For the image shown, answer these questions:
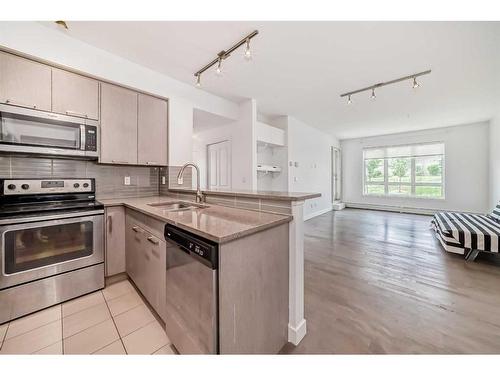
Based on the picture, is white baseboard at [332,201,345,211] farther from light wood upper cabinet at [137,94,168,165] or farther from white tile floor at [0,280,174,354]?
white tile floor at [0,280,174,354]

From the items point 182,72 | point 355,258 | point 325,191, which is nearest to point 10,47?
point 182,72

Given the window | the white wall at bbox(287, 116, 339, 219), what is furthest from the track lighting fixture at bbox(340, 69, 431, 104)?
the window

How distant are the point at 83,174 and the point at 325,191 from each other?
6316 millimetres

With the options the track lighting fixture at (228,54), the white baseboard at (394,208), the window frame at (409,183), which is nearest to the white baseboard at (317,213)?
the white baseboard at (394,208)

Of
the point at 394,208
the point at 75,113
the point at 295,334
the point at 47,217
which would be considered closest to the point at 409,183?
the point at 394,208

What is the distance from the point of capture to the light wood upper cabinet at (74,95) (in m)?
1.96

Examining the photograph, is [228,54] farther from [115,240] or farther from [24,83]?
[115,240]

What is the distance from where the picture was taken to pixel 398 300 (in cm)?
186

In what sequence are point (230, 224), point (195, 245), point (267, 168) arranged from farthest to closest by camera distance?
1. point (267, 168)
2. point (230, 224)
3. point (195, 245)

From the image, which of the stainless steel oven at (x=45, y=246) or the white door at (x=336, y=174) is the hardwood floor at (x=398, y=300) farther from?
the white door at (x=336, y=174)

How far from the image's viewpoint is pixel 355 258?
280cm

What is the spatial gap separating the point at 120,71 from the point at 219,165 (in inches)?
101

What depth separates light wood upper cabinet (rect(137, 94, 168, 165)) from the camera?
2.56 metres

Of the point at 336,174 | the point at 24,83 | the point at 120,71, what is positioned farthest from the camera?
the point at 336,174
